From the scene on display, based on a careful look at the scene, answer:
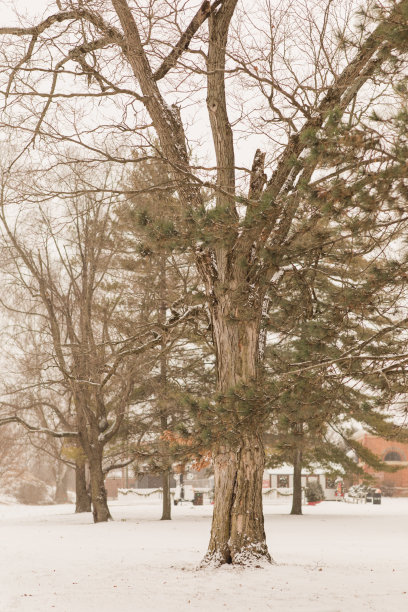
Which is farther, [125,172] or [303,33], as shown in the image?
[125,172]

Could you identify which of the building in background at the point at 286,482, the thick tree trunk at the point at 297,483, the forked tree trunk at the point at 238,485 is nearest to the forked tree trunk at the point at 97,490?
the thick tree trunk at the point at 297,483

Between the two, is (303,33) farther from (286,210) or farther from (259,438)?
(259,438)

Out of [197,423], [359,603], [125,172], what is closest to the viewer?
[197,423]

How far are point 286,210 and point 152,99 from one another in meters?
3.64

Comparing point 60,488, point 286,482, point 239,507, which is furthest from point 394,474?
point 239,507

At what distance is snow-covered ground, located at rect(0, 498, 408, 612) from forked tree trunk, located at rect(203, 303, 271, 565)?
→ 315mm

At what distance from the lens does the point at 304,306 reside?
9.18 m

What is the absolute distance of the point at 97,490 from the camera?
19719 millimetres

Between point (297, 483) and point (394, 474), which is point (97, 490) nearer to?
point (297, 483)

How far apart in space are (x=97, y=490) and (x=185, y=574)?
36.5ft

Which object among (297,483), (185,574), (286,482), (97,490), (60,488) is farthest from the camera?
(286,482)

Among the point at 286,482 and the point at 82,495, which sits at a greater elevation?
the point at 82,495

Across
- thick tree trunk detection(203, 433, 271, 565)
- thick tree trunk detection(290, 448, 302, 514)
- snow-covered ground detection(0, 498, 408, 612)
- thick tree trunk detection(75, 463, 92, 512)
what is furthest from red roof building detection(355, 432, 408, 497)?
thick tree trunk detection(203, 433, 271, 565)

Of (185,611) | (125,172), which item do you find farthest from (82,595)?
(125,172)
